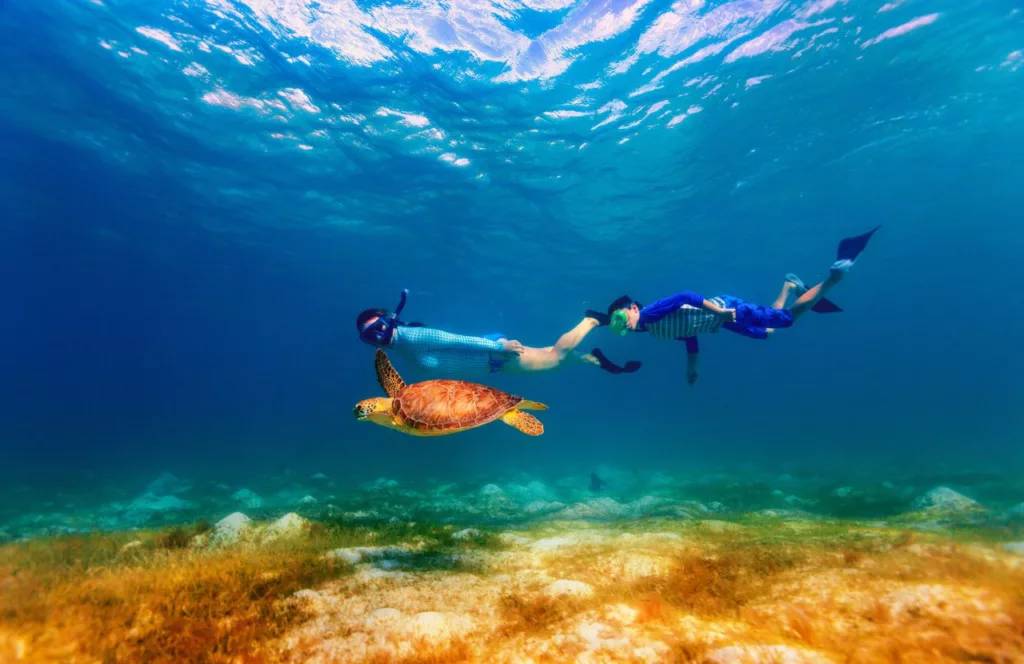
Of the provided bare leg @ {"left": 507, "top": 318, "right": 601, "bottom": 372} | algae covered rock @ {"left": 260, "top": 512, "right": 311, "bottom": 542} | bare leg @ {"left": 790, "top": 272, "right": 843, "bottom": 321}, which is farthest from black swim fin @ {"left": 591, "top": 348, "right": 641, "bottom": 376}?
algae covered rock @ {"left": 260, "top": 512, "right": 311, "bottom": 542}

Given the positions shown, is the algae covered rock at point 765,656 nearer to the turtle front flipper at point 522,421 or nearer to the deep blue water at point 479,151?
the turtle front flipper at point 522,421

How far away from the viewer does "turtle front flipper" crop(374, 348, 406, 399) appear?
482 centimetres

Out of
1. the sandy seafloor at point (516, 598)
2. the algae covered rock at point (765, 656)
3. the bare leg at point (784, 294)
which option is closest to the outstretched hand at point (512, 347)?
the sandy seafloor at point (516, 598)

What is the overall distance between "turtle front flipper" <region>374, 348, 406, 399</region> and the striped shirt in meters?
5.26

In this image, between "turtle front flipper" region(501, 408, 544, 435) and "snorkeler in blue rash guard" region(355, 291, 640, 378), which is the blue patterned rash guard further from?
"turtle front flipper" region(501, 408, 544, 435)

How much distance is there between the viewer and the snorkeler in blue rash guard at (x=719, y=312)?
771 cm

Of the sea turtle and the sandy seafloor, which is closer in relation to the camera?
the sandy seafloor

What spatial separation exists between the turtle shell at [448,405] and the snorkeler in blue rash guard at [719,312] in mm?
3703

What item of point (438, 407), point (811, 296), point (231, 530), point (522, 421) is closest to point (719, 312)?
point (811, 296)

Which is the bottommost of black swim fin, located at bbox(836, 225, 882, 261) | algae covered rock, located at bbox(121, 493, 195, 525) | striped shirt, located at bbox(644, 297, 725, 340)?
algae covered rock, located at bbox(121, 493, 195, 525)

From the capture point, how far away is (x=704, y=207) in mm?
26875

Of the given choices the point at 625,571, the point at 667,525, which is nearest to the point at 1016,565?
the point at 625,571

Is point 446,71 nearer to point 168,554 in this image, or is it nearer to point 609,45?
point 609,45

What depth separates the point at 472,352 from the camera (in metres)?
8.74
